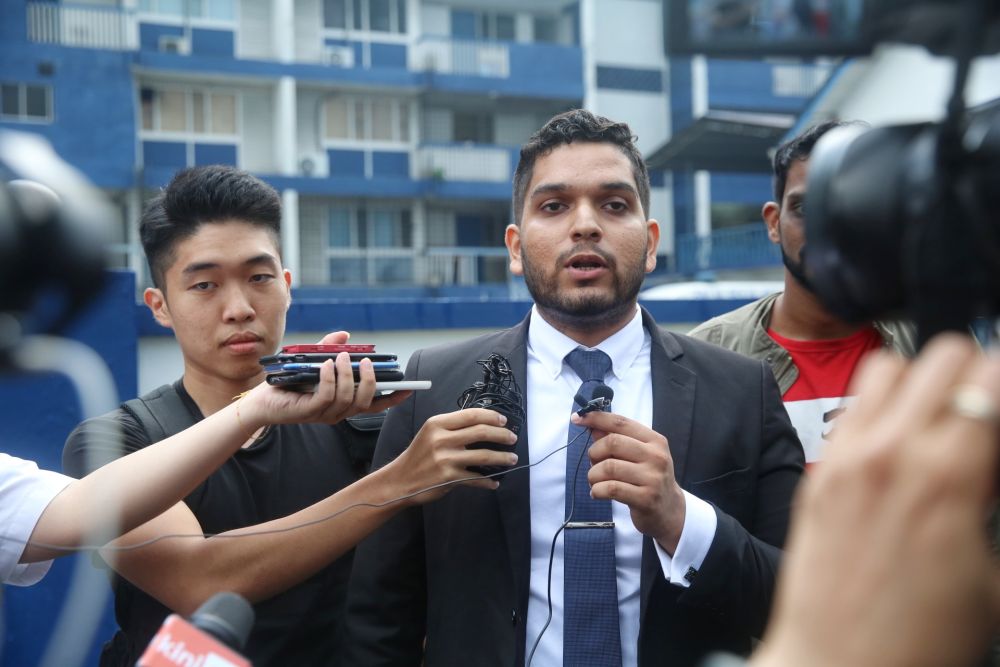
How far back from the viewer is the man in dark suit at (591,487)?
79.4 inches

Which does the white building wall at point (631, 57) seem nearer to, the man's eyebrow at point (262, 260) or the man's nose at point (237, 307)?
the man's eyebrow at point (262, 260)

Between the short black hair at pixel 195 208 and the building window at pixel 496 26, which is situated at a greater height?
the building window at pixel 496 26

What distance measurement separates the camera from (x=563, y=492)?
226 cm

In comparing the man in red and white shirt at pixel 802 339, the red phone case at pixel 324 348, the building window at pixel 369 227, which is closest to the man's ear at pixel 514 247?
the red phone case at pixel 324 348

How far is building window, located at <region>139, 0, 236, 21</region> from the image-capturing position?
22469 mm

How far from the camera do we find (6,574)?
1821 millimetres

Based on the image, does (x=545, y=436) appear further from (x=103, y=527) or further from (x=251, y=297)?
(x=103, y=527)

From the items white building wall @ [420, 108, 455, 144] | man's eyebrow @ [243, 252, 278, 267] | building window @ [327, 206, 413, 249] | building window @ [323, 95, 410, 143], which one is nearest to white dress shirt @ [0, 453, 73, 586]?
man's eyebrow @ [243, 252, 278, 267]

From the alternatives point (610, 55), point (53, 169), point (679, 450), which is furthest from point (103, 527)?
point (610, 55)

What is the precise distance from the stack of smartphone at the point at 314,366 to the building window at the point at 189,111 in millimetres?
21910

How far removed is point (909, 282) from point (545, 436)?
1572 mm

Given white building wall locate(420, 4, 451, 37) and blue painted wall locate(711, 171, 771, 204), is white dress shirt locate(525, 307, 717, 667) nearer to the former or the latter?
blue painted wall locate(711, 171, 771, 204)

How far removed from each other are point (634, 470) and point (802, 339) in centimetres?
149

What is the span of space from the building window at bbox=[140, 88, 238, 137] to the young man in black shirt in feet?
69.3
